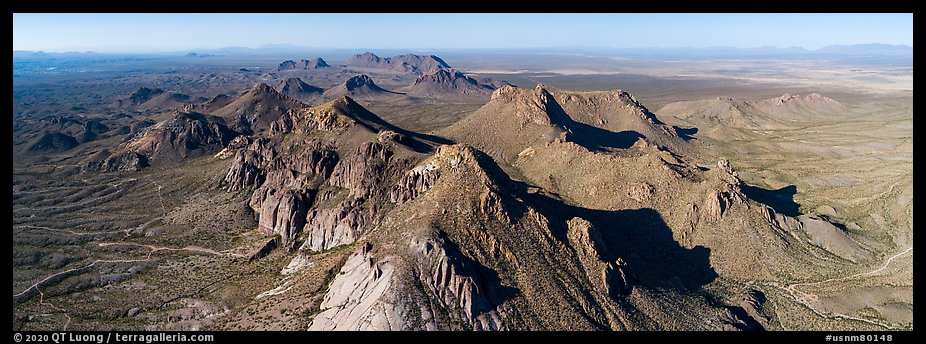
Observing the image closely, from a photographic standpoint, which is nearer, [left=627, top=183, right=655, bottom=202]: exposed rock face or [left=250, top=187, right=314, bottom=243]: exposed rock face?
[left=250, top=187, right=314, bottom=243]: exposed rock face

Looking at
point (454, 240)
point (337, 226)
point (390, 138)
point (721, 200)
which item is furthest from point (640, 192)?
point (337, 226)

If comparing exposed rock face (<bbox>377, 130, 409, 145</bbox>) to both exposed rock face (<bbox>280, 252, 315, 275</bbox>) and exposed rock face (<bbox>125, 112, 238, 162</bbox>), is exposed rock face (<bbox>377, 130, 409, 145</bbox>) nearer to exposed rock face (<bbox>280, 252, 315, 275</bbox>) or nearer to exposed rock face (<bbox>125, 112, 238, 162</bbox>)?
exposed rock face (<bbox>280, 252, 315, 275</bbox>)

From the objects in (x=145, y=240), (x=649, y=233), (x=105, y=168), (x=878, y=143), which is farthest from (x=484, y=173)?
(x=878, y=143)

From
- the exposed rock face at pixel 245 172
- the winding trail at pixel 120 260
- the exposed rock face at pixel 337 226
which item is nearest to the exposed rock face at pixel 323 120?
the exposed rock face at pixel 245 172

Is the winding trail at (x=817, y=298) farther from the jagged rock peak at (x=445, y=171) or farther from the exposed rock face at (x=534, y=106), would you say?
the exposed rock face at (x=534, y=106)

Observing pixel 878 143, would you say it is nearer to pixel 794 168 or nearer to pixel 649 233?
pixel 794 168

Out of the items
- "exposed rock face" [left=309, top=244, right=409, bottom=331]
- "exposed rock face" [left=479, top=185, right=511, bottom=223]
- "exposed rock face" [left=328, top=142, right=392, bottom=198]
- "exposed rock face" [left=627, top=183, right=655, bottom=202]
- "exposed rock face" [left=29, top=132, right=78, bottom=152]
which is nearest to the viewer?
"exposed rock face" [left=309, top=244, right=409, bottom=331]

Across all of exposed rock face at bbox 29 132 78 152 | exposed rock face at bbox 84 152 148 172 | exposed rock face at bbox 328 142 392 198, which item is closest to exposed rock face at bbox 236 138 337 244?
exposed rock face at bbox 328 142 392 198
